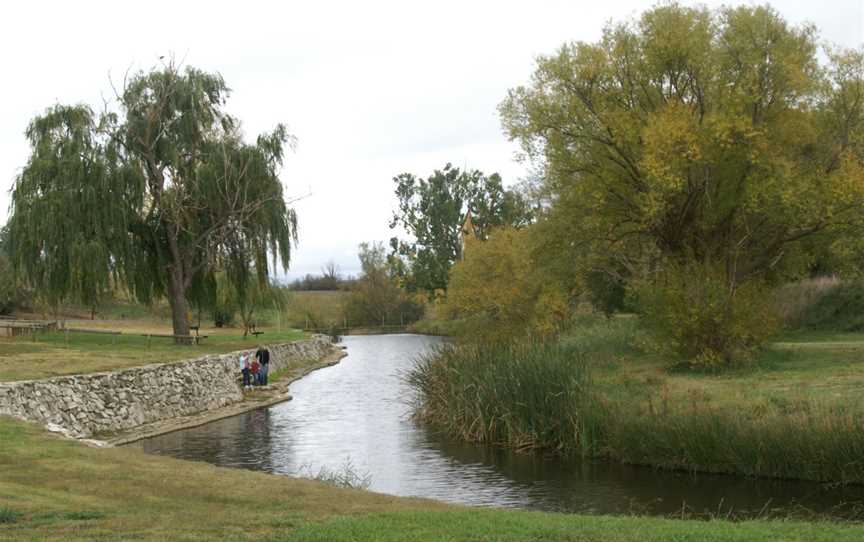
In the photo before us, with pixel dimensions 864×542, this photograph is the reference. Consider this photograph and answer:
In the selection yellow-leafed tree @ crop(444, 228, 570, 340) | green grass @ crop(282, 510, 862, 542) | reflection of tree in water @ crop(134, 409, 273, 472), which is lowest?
reflection of tree in water @ crop(134, 409, 273, 472)

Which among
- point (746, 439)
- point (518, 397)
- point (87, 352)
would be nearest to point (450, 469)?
point (518, 397)

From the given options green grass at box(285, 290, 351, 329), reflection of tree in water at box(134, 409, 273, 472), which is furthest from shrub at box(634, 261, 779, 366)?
green grass at box(285, 290, 351, 329)

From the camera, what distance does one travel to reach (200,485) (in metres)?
12.7

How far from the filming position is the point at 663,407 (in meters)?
19.0

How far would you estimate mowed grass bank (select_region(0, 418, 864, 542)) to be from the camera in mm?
8500

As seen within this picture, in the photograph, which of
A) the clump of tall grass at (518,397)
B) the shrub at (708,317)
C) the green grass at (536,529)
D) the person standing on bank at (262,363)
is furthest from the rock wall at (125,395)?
the shrub at (708,317)

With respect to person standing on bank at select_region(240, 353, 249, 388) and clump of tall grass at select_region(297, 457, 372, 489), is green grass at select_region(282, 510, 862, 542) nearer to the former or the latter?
clump of tall grass at select_region(297, 457, 372, 489)

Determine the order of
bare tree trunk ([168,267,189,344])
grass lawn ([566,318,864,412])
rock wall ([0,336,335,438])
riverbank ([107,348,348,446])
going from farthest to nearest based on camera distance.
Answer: bare tree trunk ([168,267,189,344])
riverbank ([107,348,348,446])
rock wall ([0,336,335,438])
grass lawn ([566,318,864,412])

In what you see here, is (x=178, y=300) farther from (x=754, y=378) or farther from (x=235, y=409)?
(x=754, y=378)

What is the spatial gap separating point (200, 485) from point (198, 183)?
26322 mm

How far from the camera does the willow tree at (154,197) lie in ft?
114

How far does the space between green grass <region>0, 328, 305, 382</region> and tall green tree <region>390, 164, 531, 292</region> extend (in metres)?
57.0

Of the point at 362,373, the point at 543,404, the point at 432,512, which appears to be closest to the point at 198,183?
the point at 362,373

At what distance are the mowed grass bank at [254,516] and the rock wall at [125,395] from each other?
811 cm
